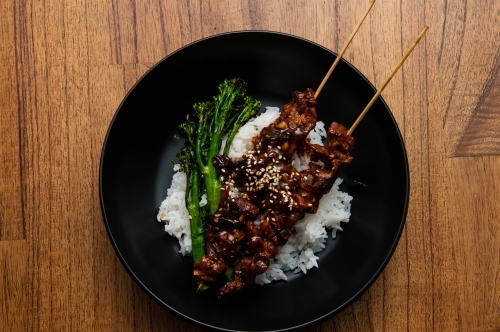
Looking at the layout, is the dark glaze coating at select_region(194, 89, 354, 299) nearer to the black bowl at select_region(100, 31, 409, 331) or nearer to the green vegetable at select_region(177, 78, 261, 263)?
the green vegetable at select_region(177, 78, 261, 263)

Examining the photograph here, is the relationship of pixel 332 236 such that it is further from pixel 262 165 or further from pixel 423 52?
pixel 423 52

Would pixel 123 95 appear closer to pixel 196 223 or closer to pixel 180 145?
pixel 180 145

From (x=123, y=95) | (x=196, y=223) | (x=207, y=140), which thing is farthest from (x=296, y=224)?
(x=123, y=95)

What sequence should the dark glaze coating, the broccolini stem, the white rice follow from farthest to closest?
the white rice < the broccolini stem < the dark glaze coating


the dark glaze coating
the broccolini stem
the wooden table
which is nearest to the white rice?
the broccolini stem

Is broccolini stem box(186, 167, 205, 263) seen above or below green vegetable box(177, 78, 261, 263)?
below

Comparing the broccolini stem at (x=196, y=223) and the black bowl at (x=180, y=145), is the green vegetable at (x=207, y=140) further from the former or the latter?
the black bowl at (x=180, y=145)

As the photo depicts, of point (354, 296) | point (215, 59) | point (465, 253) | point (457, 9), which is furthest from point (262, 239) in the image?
point (457, 9)
